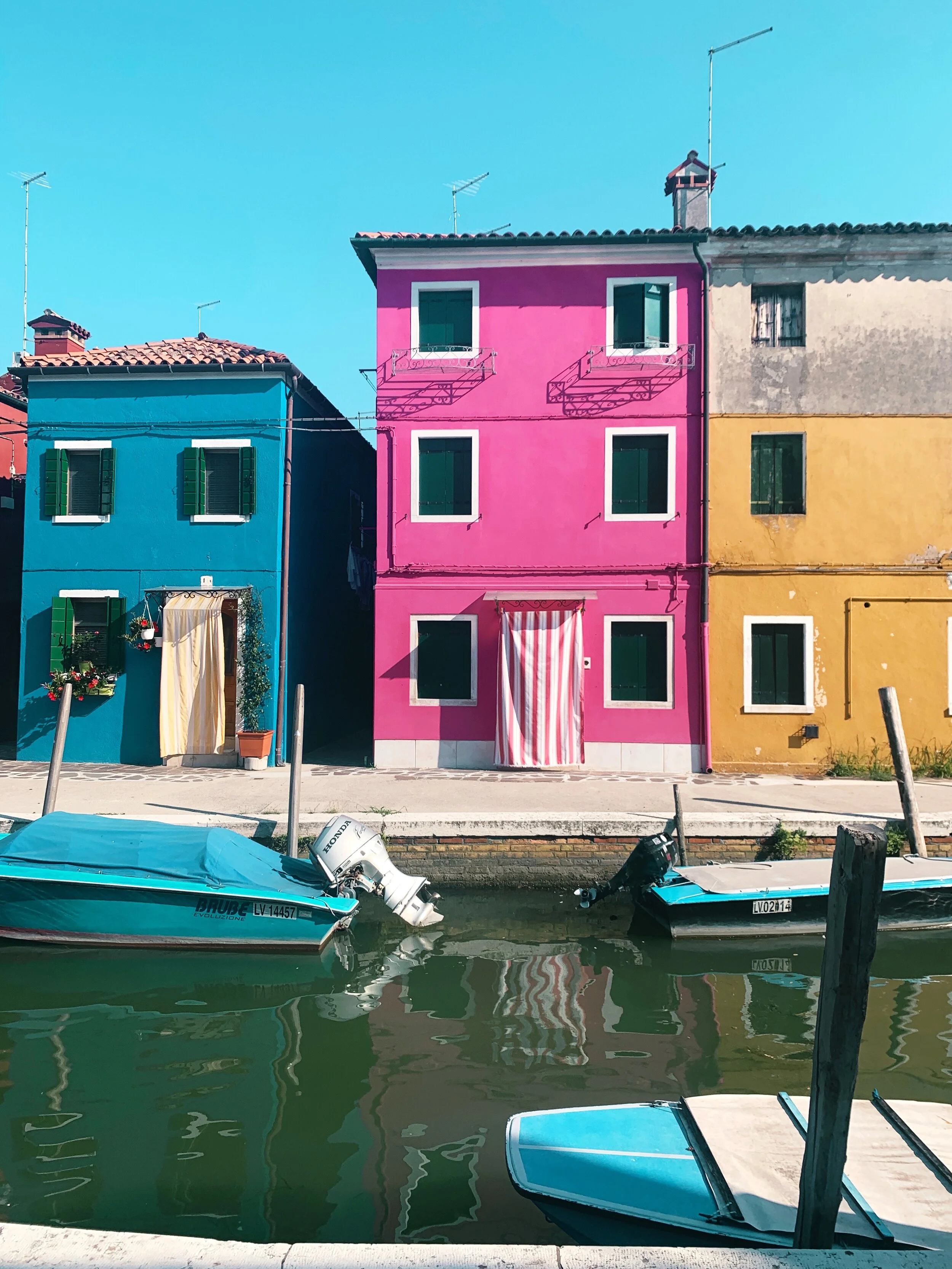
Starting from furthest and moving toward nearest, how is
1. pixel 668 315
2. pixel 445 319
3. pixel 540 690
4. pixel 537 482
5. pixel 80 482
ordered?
pixel 80 482, pixel 445 319, pixel 537 482, pixel 668 315, pixel 540 690

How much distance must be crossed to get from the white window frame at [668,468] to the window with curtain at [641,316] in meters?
1.33

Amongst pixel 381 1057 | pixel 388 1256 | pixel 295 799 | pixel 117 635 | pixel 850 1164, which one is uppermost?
pixel 117 635

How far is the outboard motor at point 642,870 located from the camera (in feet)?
31.1

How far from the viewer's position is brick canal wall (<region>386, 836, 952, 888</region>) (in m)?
10.5

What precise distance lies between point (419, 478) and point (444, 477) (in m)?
0.42

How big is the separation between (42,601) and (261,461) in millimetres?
4445

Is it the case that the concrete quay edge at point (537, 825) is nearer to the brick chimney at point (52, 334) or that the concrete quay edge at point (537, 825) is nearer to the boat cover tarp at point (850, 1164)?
the boat cover tarp at point (850, 1164)

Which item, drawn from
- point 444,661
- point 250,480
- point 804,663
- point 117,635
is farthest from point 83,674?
point 804,663

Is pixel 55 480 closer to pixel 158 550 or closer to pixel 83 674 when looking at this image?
pixel 158 550

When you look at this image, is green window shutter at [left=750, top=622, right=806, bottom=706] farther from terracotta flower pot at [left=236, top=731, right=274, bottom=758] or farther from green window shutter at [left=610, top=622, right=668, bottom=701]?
terracotta flower pot at [left=236, top=731, right=274, bottom=758]

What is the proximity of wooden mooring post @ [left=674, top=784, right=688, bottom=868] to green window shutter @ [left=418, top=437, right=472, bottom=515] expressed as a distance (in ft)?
22.3

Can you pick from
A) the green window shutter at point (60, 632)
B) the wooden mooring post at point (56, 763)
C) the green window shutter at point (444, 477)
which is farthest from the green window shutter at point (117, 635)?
the green window shutter at point (444, 477)

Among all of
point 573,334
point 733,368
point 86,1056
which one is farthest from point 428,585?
point 86,1056

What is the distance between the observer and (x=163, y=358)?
15414mm
